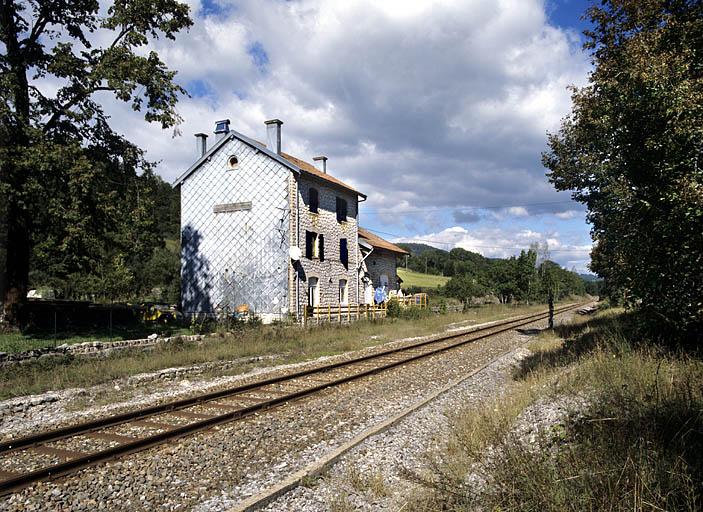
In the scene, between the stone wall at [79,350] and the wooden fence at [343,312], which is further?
the wooden fence at [343,312]

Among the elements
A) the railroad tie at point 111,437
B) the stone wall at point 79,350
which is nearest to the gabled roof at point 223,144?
the stone wall at point 79,350

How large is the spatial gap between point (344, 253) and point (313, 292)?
12.7 feet

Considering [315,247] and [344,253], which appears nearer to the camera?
[315,247]

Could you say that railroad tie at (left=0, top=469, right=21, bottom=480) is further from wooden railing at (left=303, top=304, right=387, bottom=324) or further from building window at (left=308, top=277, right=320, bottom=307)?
building window at (left=308, top=277, right=320, bottom=307)

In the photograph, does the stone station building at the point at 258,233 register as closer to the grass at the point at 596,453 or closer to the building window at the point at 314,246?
the building window at the point at 314,246

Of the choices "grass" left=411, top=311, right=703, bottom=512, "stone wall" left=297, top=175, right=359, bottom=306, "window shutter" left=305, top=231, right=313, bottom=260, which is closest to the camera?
"grass" left=411, top=311, right=703, bottom=512

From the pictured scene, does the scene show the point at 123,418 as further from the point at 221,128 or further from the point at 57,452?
the point at 221,128

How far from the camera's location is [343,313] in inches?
1045

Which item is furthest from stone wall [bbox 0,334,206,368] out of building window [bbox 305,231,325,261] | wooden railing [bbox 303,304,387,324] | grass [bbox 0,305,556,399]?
building window [bbox 305,231,325,261]

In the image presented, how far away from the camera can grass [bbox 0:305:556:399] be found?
1023cm

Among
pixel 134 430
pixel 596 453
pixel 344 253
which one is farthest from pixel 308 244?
pixel 596 453

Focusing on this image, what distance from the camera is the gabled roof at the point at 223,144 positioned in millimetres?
24141

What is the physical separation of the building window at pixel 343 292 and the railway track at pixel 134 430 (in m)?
17.4

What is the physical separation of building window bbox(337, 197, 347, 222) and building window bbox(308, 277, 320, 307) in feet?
14.5
